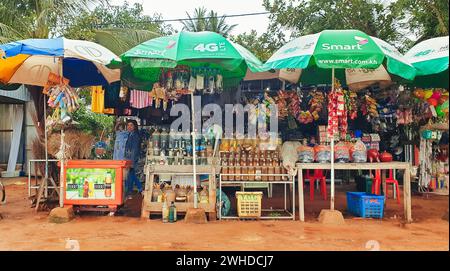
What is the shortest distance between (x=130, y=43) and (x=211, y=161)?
6.59 metres

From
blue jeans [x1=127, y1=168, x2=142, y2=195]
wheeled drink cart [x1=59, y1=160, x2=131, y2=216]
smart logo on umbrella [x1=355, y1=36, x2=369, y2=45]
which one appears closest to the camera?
smart logo on umbrella [x1=355, y1=36, x2=369, y2=45]

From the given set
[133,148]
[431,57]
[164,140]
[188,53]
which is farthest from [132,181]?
[431,57]

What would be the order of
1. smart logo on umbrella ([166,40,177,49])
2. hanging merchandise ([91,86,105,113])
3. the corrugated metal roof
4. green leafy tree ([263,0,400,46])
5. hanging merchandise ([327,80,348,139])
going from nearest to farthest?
1. smart logo on umbrella ([166,40,177,49])
2. hanging merchandise ([327,80,348,139])
3. hanging merchandise ([91,86,105,113])
4. green leafy tree ([263,0,400,46])
5. the corrugated metal roof

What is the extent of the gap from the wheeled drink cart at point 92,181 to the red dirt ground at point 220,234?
31cm

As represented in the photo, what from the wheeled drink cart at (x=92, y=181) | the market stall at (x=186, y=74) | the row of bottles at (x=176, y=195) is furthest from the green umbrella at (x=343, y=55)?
the wheeled drink cart at (x=92, y=181)

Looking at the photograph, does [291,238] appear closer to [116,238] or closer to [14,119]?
[116,238]

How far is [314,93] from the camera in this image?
848 cm

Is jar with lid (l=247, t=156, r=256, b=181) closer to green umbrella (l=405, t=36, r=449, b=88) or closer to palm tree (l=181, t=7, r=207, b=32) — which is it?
green umbrella (l=405, t=36, r=449, b=88)

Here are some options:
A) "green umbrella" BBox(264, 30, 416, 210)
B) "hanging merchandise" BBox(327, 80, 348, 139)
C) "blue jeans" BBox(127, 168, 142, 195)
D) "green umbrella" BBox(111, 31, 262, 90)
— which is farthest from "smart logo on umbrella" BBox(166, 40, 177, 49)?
"blue jeans" BBox(127, 168, 142, 195)

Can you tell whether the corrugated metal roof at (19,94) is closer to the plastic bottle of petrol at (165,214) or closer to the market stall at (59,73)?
the market stall at (59,73)

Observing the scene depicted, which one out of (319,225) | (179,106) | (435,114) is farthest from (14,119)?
(435,114)

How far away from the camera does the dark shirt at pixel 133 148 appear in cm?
891

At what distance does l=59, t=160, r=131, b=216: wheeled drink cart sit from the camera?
256 inches

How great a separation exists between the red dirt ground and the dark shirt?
2.42 meters
